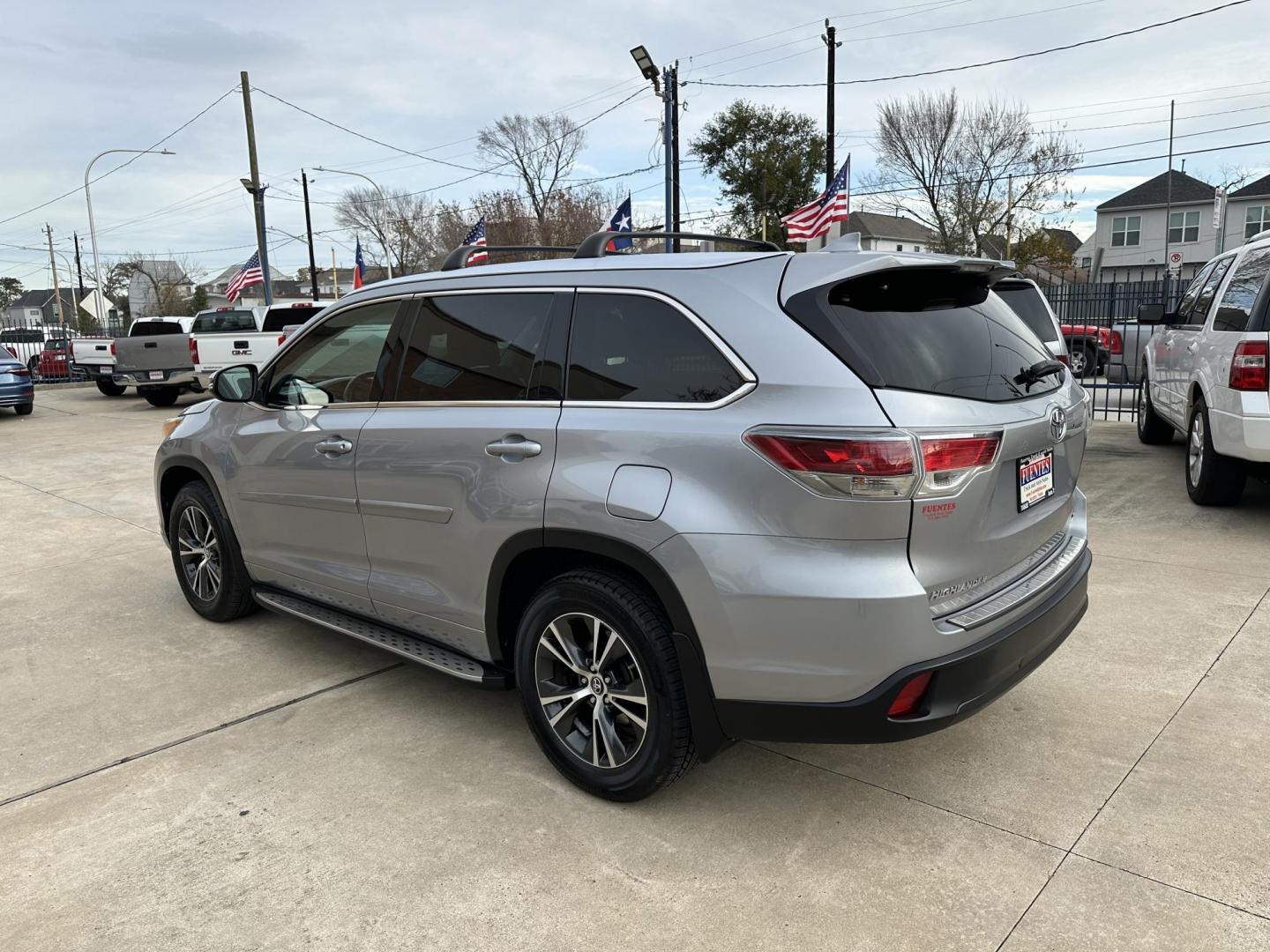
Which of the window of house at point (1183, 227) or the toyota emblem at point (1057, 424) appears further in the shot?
the window of house at point (1183, 227)

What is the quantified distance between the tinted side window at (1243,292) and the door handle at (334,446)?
5538 mm

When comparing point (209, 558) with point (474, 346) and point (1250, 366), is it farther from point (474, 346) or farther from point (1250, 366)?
point (1250, 366)

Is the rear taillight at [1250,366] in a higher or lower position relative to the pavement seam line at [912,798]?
higher

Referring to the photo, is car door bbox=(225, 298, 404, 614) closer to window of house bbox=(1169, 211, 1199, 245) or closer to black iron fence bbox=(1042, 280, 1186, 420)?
black iron fence bbox=(1042, 280, 1186, 420)

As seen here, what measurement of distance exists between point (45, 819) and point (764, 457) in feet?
8.67

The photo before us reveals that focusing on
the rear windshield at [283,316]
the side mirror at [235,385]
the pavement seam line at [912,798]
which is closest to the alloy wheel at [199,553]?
the side mirror at [235,385]

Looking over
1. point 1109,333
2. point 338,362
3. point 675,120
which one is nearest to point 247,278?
point 675,120

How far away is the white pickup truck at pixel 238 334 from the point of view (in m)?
16.3

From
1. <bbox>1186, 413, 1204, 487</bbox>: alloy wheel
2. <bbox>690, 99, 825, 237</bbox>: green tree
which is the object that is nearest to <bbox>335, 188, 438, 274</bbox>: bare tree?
<bbox>690, 99, 825, 237</bbox>: green tree

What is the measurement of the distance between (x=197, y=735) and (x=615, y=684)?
72.0 inches

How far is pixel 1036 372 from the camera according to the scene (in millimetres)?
3125

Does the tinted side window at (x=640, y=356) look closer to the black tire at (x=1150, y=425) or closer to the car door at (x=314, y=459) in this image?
the car door at (x=314, y=459)

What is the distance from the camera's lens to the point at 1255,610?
15.2 feet

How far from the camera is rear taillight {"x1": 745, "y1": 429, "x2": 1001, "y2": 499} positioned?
243 cm
